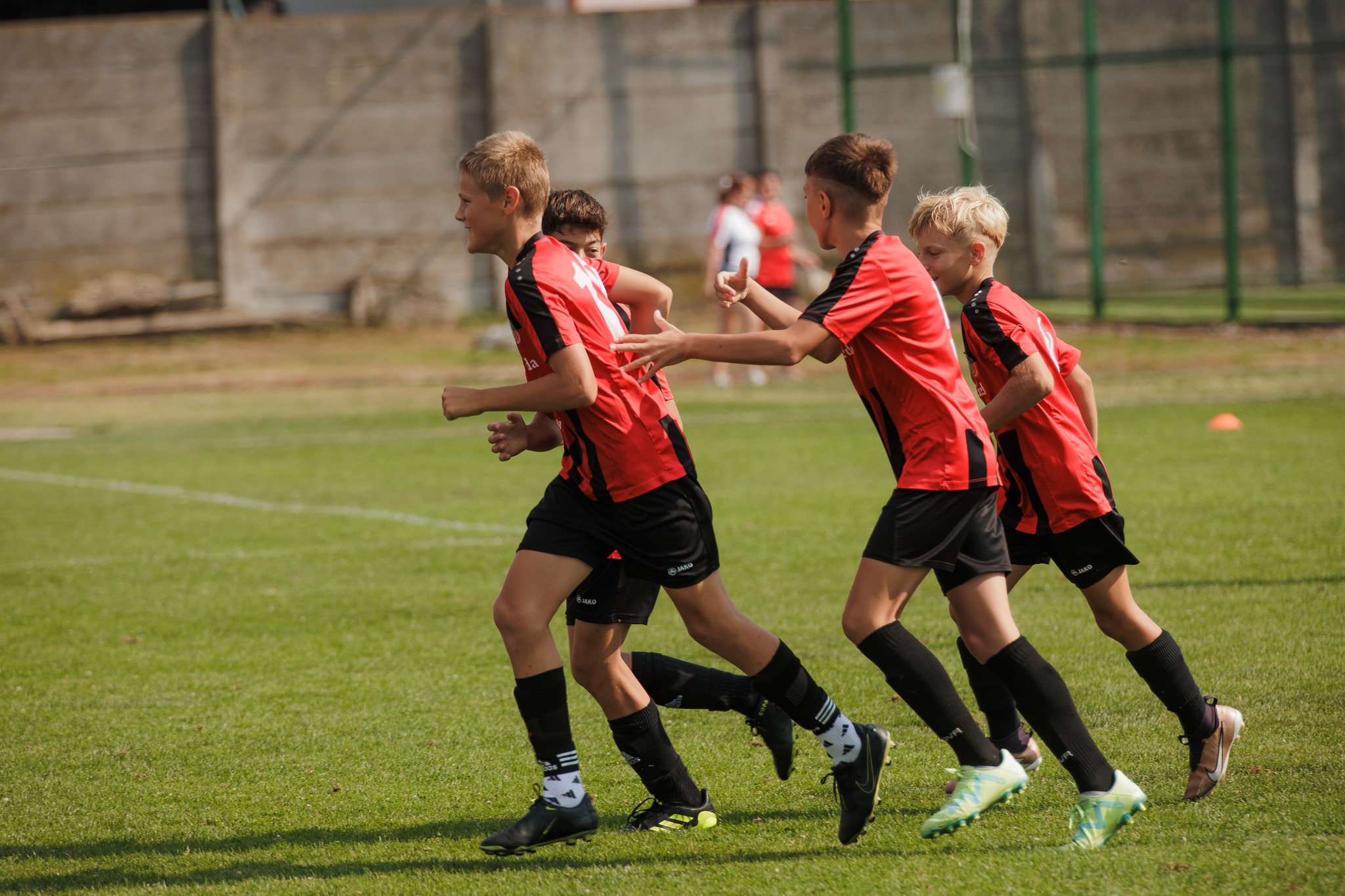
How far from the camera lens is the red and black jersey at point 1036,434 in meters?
3.83

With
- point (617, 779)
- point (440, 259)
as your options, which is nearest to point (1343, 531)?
point (617, 779)

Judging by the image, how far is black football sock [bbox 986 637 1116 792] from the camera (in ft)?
11.6

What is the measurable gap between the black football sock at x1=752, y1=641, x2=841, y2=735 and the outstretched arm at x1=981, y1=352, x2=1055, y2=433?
0.84 m

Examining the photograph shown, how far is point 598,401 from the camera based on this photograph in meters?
3.70

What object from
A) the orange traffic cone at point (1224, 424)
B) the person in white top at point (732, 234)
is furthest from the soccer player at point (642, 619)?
the person in white top at point (732, 234)

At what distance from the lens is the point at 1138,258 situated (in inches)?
778

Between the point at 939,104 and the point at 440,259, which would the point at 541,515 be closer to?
the point at 939,104

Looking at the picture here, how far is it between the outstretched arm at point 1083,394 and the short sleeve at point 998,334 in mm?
346

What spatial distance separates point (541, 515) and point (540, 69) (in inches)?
741

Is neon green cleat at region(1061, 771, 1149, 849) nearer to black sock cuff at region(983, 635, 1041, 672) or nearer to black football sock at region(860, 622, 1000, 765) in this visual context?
black football sock at region(860, 622, 1000, 765)

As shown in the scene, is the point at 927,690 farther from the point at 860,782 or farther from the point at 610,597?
the point at 610,597

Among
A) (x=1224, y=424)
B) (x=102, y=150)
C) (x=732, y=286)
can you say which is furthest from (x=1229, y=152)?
(x=102, y=150)

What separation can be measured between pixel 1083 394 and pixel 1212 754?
108 centimetres

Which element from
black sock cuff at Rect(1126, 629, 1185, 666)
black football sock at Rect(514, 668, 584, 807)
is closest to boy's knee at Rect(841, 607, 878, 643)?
black football sock at Rect(514, 668, 584, 807)
